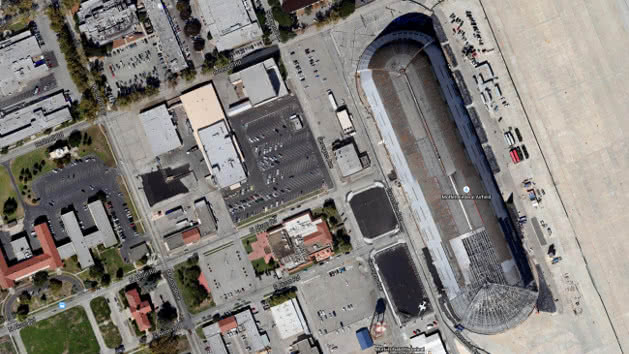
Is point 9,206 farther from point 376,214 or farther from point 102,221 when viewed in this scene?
point 376,214

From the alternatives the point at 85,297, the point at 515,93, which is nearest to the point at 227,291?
the point at 85,297

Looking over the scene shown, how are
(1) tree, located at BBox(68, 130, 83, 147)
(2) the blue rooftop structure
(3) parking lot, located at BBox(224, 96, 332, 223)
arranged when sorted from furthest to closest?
1. (1) tree, located at BBox(68, 130, 83, 147)
2. (3) parking lot, located at BBox(224, 96, 332, 223)
3. (2) the blue rooftop structure

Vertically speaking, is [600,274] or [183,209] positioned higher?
[183,209]

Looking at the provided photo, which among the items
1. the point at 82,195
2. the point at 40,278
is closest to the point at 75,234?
the point at 82,195

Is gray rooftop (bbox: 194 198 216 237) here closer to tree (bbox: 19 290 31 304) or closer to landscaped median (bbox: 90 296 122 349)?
landscaped median (bbox: 90 296 122 349)

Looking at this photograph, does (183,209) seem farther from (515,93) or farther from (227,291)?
(515,93)

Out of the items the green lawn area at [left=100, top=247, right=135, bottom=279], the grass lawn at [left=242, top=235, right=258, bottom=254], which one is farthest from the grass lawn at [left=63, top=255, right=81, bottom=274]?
the grass lawn at [left=242, top=235, right=258, bottom=254]
